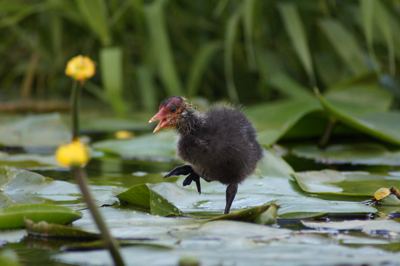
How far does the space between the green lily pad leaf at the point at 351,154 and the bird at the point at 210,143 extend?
130 centimetres

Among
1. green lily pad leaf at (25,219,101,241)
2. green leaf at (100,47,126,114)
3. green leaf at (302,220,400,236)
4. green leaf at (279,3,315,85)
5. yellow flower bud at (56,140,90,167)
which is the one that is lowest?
green leaf at (302,220,400,236)

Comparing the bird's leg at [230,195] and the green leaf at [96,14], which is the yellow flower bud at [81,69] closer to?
the bird's leg at [230,195]

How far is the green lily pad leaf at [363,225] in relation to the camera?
2.60m

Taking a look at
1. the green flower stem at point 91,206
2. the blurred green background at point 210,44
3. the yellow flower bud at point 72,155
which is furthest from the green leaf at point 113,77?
the yellow flower bud at point 72,155

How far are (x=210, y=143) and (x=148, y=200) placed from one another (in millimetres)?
259

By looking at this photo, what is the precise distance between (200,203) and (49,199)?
0.50m

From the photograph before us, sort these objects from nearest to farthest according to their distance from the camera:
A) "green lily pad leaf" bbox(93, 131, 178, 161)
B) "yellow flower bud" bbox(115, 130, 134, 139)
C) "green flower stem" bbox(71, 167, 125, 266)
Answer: "green flower stem" bbox(71, 167, 125, 266)
"green lily pad leaf" bbox(93, 131, 178, 161)
"yellow flower bud" bbox(115, 130, 134, 139)

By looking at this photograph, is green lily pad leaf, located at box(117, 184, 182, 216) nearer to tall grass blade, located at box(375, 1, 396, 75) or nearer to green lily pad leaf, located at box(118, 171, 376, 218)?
green lily pad leaf, located at box(118, 171, 376, 218)

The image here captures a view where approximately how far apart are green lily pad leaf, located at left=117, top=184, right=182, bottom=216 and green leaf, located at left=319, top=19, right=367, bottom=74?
2.99 m

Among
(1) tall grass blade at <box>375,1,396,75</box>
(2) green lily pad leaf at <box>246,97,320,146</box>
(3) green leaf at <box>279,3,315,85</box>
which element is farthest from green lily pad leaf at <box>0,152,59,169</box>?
(1) tall grass blade at <box>375,1,396,75</box>

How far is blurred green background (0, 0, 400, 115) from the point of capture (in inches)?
221

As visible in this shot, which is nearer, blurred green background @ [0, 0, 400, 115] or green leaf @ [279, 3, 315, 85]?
green leaf @ [279, 3, 315, 85]

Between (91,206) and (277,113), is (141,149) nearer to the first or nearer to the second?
(277,113)

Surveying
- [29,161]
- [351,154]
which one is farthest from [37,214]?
[351,154]
